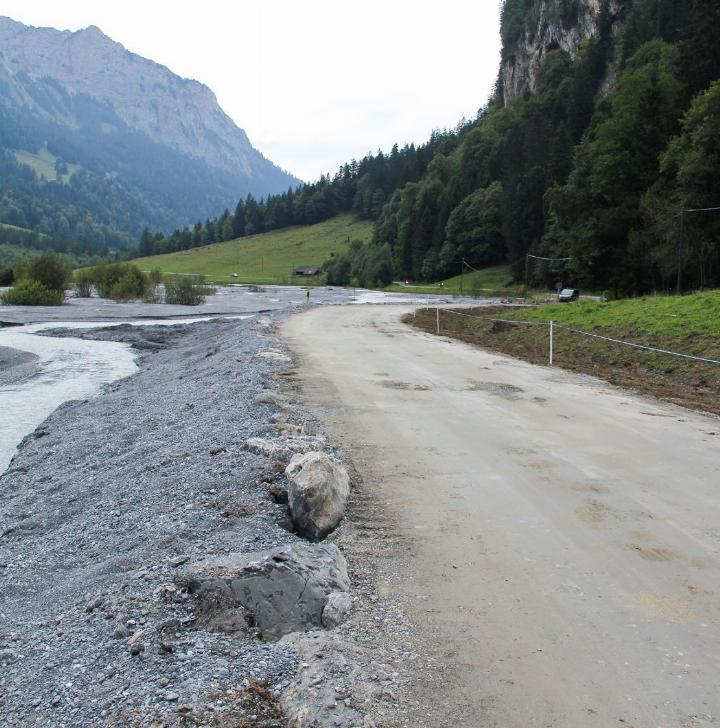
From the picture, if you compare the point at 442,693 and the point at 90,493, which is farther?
the point at 90,493

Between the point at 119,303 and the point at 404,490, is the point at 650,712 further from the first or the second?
the point at 119,303

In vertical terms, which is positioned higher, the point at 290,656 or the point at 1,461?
the point at 290,656

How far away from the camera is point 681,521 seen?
746cm

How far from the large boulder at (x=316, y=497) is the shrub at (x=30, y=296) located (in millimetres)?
68533

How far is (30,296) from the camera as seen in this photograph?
6781 cm

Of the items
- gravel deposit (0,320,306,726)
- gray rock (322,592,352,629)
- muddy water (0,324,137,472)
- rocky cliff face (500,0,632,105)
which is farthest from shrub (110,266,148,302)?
rocky cliff face (500,0,632,105)

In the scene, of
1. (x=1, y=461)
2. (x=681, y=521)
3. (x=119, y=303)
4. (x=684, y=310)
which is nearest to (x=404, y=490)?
(x=681, y=521)

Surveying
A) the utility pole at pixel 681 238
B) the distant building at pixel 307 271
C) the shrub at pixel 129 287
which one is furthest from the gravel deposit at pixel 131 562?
the distant building at pixel 307 271

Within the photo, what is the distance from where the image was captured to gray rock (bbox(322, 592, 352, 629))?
17.1 ft

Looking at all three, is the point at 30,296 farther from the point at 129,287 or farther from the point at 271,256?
the point at 271,256

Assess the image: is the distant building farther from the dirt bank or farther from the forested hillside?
the dirt bank

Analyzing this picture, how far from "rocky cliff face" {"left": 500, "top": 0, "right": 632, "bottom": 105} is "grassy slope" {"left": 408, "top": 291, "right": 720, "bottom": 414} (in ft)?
348

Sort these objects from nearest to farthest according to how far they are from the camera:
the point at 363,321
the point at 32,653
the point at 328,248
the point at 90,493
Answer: the point at 32,653
the point at 90,493
the point at 363,321
the point at 328,248

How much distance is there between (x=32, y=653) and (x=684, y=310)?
24.8 m
